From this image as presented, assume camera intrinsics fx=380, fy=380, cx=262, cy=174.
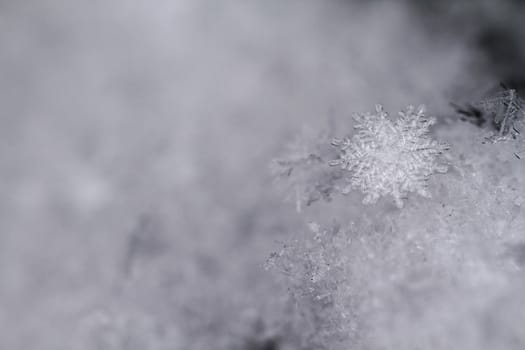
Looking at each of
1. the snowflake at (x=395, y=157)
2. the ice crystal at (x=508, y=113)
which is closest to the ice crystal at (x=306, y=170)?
the snowflake at (x=395, y=157)

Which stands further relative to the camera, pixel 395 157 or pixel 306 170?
pixel 306 170

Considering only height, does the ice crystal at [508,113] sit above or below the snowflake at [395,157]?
above

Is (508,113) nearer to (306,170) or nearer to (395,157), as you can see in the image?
(395,157)

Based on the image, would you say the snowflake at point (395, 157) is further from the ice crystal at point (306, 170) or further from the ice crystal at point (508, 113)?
the ice crystal at point (508, 113)

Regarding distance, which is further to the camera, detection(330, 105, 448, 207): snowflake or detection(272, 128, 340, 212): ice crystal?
detection(272, 128, 340, 212): ice crystal

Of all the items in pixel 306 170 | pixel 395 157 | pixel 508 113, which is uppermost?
pixel 508 113

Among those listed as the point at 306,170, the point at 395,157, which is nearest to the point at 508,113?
the point at 395,157

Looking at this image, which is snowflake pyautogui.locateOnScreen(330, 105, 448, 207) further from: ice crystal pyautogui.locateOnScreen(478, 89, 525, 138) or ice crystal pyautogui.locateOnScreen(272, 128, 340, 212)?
ice crystal pyautogui.locateOnScreen(478, 89, 525, 138)

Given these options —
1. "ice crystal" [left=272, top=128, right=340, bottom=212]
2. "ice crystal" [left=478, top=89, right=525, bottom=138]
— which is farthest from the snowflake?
"ice crystal" [left=478, top=89, right=525, bottom=138]

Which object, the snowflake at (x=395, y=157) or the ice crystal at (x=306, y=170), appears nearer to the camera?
the snowflake at (x=395, y=157)
